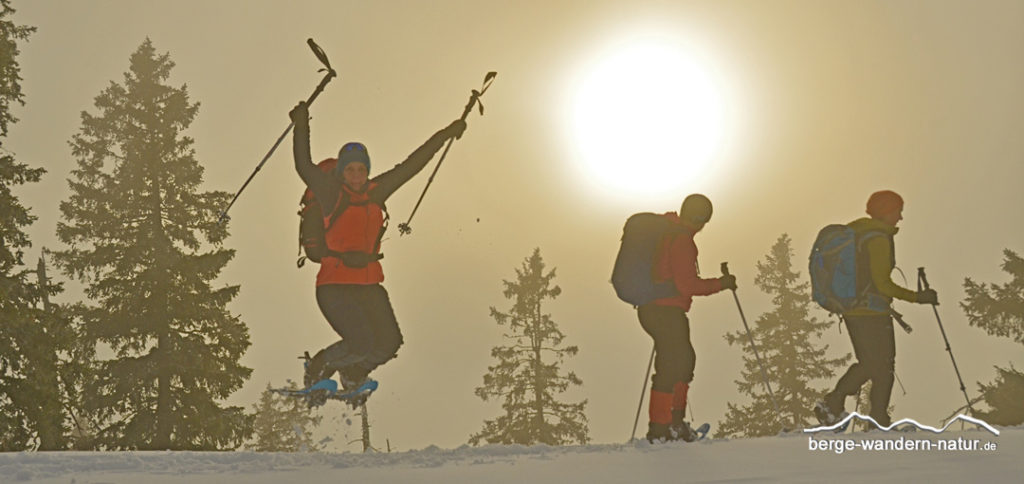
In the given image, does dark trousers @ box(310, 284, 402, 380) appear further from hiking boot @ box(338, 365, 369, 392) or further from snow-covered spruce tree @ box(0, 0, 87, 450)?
snow-covered spruce tree @ box(0, 0, 87, 450)

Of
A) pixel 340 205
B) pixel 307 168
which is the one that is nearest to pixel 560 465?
pixel 340 205

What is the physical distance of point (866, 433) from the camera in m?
9.55

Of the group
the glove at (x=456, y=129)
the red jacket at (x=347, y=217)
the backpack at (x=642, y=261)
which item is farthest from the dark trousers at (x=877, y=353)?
the red jacket at (x=347, y=217)

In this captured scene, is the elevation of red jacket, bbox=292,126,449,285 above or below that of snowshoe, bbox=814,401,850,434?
above

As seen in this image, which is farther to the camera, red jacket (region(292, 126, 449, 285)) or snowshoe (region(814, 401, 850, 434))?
snowshoe (region(814, 401, 850, 434))

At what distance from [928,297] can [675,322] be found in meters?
3.28

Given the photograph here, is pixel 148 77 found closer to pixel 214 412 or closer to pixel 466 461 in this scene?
pixel 214 412

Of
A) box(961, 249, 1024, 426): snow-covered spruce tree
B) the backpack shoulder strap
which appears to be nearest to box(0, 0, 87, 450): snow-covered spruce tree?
the backpack shoulder strap

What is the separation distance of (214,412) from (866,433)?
18649mm

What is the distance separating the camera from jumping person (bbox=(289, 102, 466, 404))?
959 cm

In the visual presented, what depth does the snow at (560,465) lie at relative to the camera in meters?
6.43

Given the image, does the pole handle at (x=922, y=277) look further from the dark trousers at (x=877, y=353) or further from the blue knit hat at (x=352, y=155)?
the blue knit hat at (x=352, y=155)

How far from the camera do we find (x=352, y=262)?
960 cm

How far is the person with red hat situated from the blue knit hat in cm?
542
